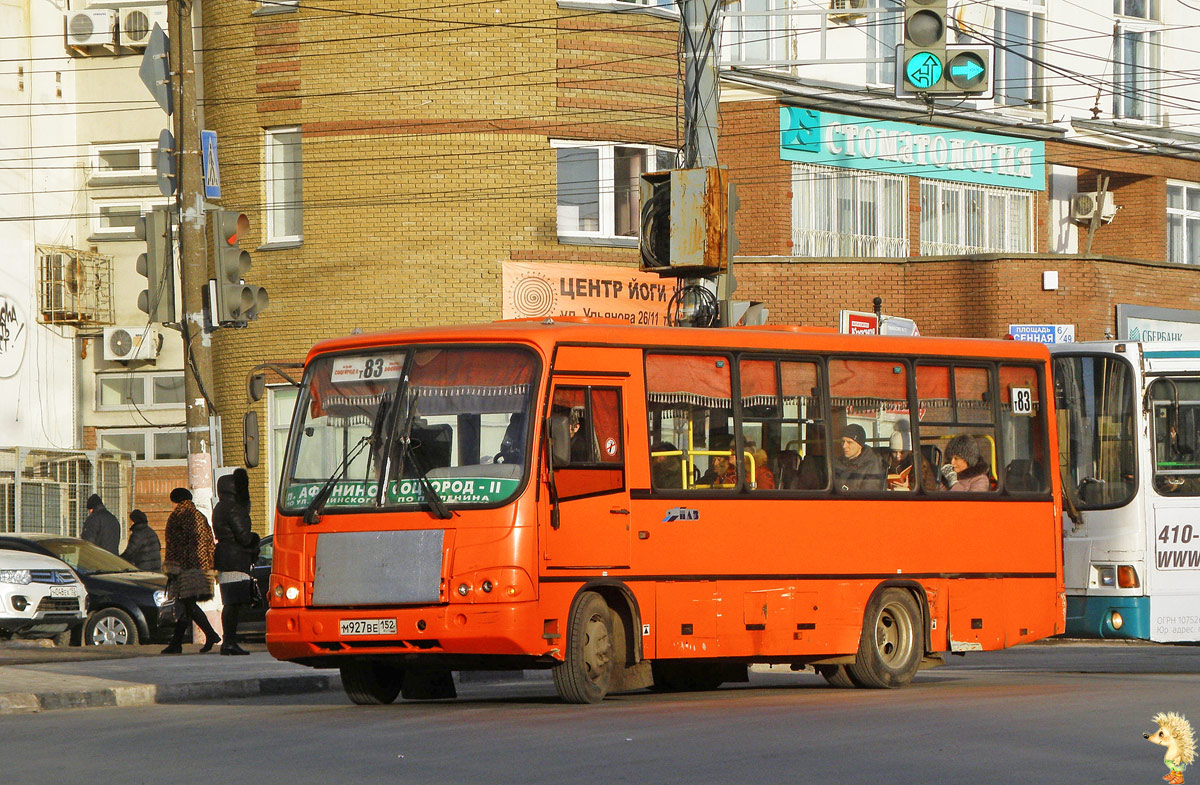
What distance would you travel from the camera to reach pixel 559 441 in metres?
13.1

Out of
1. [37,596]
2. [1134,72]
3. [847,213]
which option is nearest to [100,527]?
[37,596]

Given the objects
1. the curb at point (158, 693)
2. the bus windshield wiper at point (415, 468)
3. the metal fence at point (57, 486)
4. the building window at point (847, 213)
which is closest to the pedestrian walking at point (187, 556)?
the curb at point (158, 693)

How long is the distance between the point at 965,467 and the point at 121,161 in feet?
81.7

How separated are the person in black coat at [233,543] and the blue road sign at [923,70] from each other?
8043mm

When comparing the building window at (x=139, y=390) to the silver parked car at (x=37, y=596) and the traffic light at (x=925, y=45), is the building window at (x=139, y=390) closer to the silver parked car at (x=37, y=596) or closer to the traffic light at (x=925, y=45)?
the silver parked car at (x=37, y=596)

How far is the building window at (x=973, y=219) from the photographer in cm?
3434

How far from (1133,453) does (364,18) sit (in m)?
16.1

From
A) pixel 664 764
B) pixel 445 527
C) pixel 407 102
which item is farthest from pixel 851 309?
pixel 664 764

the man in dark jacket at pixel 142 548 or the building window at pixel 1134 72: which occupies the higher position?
the building window at pixel 1134 72

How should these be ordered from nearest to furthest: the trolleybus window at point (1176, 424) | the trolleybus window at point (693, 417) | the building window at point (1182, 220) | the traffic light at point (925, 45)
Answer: the trolleybus window at point (693, 417), the trolleybus window at point (1176, 424), the traffic light at point (925, 45), the building window at point (1182, 220)

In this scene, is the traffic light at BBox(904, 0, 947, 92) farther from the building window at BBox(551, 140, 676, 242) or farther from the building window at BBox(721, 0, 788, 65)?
the building window at BBox(721, 0, 788, 65)

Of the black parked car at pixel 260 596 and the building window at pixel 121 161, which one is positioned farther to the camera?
the building window at pixel 121 161

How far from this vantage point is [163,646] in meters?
22.2

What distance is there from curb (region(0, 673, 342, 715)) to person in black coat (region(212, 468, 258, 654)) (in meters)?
3.69
